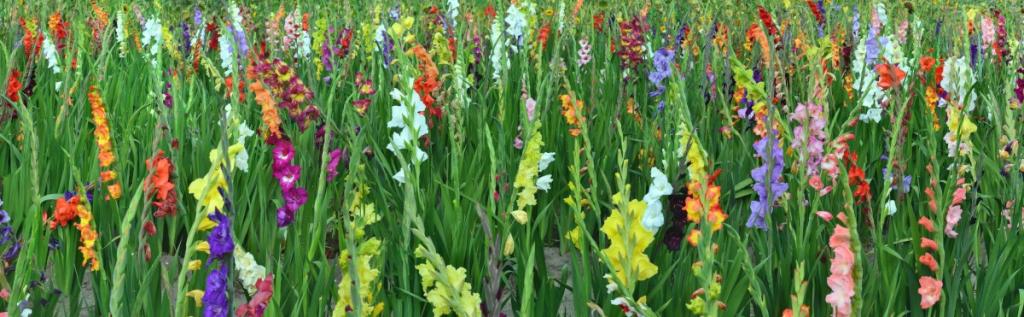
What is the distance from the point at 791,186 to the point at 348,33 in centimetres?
210

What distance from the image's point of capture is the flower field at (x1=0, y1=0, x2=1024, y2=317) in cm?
130

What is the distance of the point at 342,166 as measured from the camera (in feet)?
8.17

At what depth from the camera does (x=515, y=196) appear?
6.53 feet

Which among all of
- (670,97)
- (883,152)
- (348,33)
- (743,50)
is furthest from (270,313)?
(743,50)

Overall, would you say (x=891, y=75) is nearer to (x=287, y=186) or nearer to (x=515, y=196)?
(x=515, y=196)

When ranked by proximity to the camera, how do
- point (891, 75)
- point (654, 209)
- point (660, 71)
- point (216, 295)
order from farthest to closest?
point (660, 71)
point (891, 75)
point (654, 209)
point (216, 295)

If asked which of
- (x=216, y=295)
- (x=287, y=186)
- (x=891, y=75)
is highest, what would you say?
(x=891, y=75)

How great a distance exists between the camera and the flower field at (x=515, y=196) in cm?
130

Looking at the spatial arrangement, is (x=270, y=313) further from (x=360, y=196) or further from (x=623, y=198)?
(x=623, y=198)

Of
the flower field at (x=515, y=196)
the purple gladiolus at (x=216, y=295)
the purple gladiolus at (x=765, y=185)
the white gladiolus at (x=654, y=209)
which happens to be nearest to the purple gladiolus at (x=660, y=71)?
the flower field at (x=515, y=196)

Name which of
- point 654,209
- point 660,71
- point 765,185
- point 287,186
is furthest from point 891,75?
point 660,71

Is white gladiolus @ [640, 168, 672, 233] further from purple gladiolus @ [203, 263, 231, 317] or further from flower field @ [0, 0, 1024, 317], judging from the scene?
purple gladiolus @ [203, 263, 231, 317]

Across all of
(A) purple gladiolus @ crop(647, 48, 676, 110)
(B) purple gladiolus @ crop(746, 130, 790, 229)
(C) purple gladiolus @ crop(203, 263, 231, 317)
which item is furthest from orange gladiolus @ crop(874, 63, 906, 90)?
→ (C) purple gladiolus @ crop(203, 263, 231, 317)

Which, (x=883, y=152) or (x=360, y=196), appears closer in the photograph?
(x=360, y=196)
